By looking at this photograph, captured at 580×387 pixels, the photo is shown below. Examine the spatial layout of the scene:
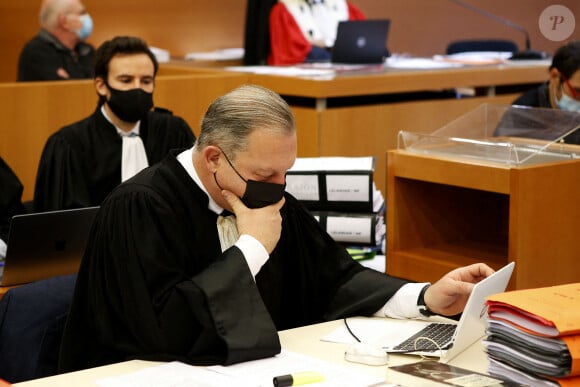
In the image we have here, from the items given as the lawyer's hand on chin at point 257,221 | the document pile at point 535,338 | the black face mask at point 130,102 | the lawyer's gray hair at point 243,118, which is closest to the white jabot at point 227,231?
the lawyer's hand on chin at point 257,221

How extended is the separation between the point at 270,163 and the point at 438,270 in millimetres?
1250

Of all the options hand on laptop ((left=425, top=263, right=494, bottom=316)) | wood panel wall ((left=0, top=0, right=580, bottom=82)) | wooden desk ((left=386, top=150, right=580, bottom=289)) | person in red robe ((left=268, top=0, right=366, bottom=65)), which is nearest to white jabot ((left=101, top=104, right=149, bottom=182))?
wooden desk ((left=386, top=150, right=580, bottom=289))

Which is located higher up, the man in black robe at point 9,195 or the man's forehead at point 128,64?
the man's forehead at point 128,64

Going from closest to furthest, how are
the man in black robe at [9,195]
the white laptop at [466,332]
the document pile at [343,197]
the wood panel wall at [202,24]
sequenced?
the white laptop at [466,332] < the document pile at [343,197] < the man in black robe at [9,195] < the wood panel wall at [202,24]

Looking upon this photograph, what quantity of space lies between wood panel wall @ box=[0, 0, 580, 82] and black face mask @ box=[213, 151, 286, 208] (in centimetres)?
674

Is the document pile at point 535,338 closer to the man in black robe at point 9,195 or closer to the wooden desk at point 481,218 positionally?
the wooden desk at point 481,218

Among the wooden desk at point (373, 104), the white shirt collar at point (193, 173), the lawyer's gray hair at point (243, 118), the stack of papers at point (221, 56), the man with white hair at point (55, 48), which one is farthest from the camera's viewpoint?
the stack of papers at point (221, 56)

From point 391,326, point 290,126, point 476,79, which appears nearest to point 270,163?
point 290,126

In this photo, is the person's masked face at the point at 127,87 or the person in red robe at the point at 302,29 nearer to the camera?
the person's masked face at the point at 127,87

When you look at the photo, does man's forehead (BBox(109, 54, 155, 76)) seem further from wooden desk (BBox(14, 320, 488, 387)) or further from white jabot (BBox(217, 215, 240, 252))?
wooden desk (BBox(14, 320, 488, 387))

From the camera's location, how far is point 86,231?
347cm

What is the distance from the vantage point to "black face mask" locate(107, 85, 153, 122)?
15.1 feet

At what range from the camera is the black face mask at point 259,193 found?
8.47 ft

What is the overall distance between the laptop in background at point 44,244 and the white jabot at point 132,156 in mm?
1241
